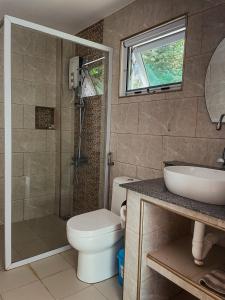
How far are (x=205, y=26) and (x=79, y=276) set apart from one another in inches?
83.1

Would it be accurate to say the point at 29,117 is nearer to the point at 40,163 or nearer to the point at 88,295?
the point at 40,163

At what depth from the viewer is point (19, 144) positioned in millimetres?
2141

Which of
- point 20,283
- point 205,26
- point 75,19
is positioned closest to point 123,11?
point 75,19

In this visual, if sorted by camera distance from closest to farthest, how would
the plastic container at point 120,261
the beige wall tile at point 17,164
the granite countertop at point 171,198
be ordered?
1. the granite countertop at point 171,198
2. the plastic container at point 120,261
3. the beige wall tile at point 17,164

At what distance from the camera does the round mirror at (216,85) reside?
1.58 metres

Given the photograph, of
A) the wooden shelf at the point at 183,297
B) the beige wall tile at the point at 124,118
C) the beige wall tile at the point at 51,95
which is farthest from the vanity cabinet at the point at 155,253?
the beige wall tile at the point at 51,95

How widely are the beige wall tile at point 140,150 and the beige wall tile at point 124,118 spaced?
0.07 metres

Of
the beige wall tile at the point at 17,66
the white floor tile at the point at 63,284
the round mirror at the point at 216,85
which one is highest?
the beige wall tile at the point at 17,66

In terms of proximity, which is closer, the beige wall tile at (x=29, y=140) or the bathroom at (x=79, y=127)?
the bathroom at (x=79, y=127)

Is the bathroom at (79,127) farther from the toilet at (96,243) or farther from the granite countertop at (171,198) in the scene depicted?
the granite countertop at (171,198)

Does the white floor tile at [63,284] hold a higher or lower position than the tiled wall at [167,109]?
lower

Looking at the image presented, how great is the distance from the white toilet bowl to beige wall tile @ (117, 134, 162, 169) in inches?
22.7

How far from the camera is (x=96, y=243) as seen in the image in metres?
1.71

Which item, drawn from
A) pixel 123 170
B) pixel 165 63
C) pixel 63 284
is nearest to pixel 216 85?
pixel 165 63
